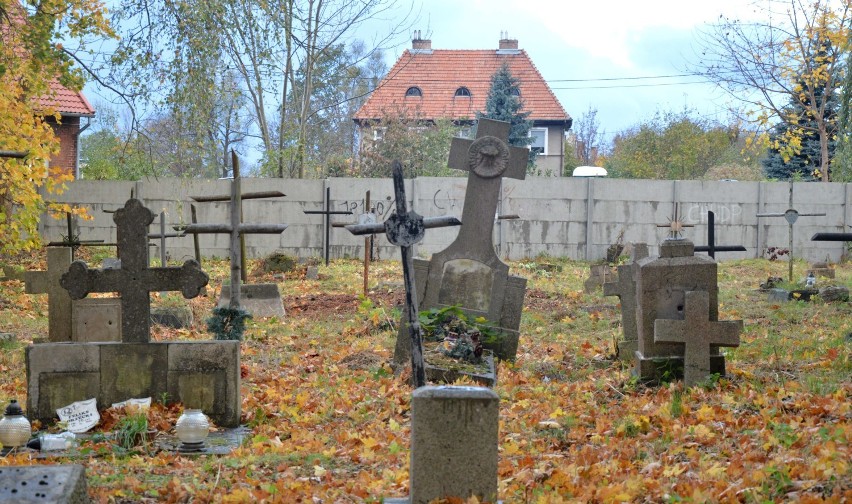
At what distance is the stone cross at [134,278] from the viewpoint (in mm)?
8156

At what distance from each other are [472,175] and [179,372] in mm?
4679

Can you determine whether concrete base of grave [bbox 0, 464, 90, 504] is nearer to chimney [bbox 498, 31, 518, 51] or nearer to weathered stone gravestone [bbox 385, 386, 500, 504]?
weathered stone gravestone [bbox 385, 386, 500, 504]

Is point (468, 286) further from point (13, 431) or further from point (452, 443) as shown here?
point (452, 443)

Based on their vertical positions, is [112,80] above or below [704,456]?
above

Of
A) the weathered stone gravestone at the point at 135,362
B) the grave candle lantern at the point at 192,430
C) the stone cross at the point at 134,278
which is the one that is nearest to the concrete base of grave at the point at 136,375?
the weathered stone gravestone at the point at 135,362

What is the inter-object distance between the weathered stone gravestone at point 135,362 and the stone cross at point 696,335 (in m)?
3.56

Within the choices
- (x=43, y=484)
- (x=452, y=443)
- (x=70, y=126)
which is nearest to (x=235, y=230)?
(x=452, y=443)

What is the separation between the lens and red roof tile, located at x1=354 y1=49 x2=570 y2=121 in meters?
44.8

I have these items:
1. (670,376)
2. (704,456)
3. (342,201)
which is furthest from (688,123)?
(704,456)

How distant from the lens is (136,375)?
26.7 ft

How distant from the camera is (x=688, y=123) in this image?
43.7 m

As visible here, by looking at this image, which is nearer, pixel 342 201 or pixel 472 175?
pixel 472 175

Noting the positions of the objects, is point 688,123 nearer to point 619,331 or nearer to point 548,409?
point 619,331

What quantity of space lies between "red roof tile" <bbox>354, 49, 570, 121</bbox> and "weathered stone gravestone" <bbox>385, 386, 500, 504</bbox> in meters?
39.4
